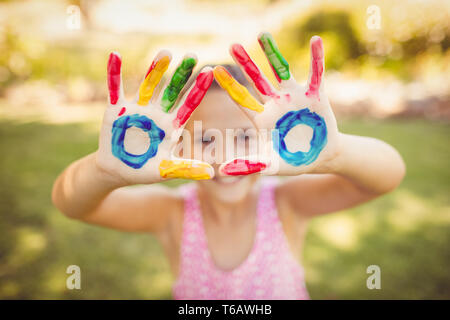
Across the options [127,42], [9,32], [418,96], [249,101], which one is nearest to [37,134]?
[9,32]

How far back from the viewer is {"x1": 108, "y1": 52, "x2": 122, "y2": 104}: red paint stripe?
0.84 metres

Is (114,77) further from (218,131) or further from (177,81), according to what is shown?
(218,131)

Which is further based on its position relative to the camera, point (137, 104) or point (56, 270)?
point (56, 270)

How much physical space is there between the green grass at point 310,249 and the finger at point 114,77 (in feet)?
5.37

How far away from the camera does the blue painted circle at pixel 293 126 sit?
0.91 meters

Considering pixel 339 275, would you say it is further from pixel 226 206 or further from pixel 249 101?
pixel 249 101

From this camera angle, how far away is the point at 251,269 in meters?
1.29

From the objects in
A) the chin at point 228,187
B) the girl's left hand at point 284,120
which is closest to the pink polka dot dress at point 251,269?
the chin at point 228,187

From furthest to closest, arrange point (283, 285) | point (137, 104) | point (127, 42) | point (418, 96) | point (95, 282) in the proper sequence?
point (127, 42) → point (418, 96) → point (95, 282) → point (283, 285) → point (137, 104)

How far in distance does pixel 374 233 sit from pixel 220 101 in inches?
82.8

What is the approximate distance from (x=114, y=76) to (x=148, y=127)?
155mm

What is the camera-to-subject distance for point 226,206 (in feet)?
4.44

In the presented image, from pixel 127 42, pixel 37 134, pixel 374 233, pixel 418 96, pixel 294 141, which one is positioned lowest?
pixel 374 233

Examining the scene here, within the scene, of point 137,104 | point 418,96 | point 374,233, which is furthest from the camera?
point 418,96
